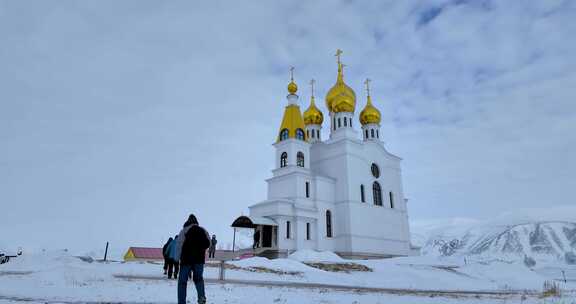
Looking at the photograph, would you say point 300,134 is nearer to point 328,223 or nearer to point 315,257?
Answer: point 328,223

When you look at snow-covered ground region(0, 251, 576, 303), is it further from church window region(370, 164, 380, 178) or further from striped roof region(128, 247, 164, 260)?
church window region(370, 164, 380, 178)

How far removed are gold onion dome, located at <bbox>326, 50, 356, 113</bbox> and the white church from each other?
A: 97 mm

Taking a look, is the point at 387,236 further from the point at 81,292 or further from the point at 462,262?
the point at 81,292

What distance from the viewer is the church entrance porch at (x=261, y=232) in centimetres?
3209

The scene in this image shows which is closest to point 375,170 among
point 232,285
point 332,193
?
point 332,193

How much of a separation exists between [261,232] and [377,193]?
1314 cm

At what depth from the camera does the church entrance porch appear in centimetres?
3209

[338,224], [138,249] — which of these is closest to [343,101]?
[338,224]

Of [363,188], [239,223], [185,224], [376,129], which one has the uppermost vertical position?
[376,129]

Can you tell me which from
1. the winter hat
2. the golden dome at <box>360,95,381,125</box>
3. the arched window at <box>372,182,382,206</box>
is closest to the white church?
the arched window at <box>372,182,382,206</box>

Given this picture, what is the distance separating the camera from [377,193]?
40.5 meters

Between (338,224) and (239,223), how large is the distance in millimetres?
9052

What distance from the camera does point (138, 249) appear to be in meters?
36.0

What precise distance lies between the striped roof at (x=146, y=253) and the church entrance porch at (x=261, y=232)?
7.40 m
